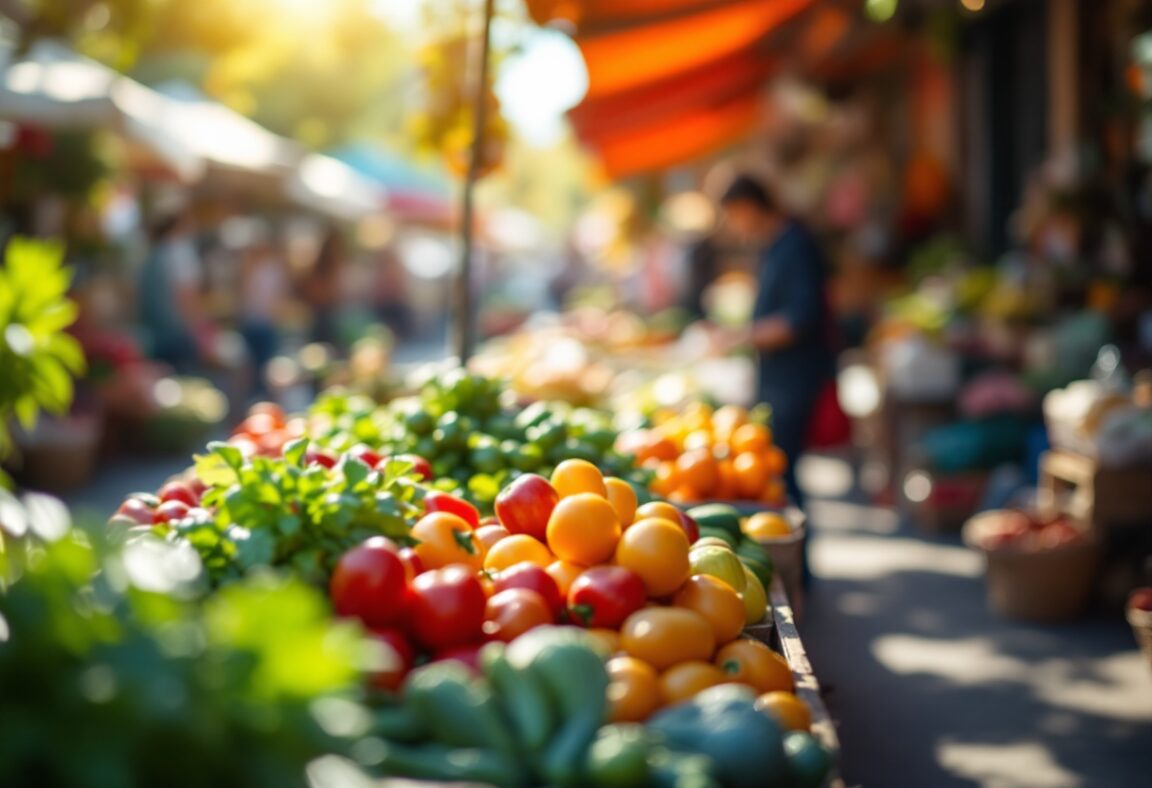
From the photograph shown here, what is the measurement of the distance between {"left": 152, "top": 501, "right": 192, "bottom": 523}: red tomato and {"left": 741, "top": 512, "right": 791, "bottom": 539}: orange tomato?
1.78m

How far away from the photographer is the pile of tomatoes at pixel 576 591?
2176mm

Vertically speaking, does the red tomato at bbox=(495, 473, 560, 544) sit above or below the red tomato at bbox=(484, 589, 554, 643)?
above

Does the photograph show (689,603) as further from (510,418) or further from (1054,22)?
(1054,22)

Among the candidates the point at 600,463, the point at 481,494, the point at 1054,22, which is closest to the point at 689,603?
the point at 481,494

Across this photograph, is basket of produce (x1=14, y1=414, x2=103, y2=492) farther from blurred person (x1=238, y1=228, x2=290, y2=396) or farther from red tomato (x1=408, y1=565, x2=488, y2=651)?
red tomato (x1=408, y1=565, x2=488, y2=651)

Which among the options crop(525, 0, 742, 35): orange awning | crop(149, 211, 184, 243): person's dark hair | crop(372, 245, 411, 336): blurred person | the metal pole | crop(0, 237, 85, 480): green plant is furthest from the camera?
crop(372, 245, 411, 336): blurred person

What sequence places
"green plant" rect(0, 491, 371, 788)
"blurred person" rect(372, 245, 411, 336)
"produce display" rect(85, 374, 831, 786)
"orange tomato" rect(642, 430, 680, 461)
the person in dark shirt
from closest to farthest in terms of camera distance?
"green plant" rect(0, 491, 371, 788)
"produce display" rect(85, 374, 831, 786)
"orange tomato" rect(642, 430, 680, 461)
the person in dark shirt
"blurred person" rect(372, 245, 411, 336)

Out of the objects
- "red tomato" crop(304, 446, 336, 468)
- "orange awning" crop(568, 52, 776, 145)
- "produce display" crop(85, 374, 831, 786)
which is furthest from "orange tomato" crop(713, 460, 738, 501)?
"orange awning" crop(568, 52, 776, 145)

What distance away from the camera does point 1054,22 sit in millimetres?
8633

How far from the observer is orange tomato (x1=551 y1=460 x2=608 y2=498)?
2842mm

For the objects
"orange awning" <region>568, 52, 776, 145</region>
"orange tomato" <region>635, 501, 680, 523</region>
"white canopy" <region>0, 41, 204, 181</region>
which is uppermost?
"orange awning" <region>568, 52, 776, 145</region>

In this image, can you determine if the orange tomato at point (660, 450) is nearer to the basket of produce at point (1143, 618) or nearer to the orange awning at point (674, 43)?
the basket of produce at point (1143, 618)

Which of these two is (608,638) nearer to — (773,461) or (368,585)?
(368,585)

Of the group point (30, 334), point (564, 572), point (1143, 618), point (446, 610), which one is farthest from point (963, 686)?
point (30, 334)
